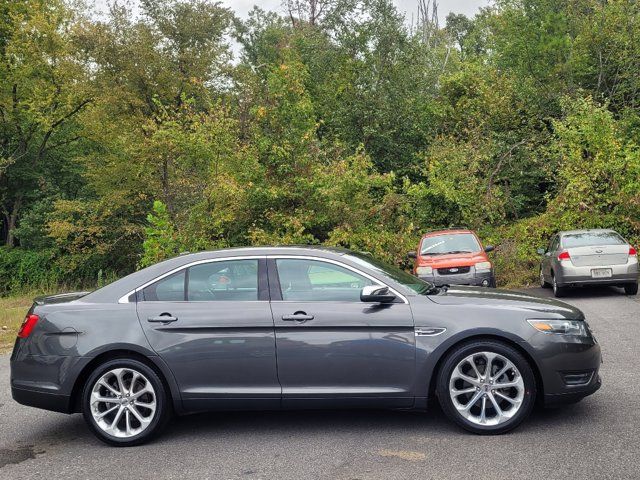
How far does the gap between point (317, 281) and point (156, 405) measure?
1645 mm

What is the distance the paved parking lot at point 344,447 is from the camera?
435 cm

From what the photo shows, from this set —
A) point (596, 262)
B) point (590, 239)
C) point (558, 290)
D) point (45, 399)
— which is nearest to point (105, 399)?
point (45, 399)

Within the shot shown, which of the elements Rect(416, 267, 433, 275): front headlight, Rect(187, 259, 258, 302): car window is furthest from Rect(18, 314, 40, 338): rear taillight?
Rect(416, 267, 433, 275): front headlight

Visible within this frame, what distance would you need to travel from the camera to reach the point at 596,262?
13.4 meters

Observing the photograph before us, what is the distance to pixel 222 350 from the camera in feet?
16.8

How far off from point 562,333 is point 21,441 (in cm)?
460

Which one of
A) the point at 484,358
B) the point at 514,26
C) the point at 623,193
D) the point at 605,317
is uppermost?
the point at 514,26

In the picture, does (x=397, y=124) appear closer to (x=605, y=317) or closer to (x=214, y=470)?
(x=605, y=317)

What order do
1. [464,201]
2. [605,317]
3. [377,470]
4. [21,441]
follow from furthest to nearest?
[464,201], [605,317], [21,441], [377,470]

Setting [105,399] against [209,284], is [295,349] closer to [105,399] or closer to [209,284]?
[209,284]

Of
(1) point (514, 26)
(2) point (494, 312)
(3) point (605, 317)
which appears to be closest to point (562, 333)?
(2) point (494, 312)

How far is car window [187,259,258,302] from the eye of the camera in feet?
17.5

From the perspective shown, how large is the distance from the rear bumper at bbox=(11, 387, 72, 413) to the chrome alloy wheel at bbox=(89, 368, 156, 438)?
230mm

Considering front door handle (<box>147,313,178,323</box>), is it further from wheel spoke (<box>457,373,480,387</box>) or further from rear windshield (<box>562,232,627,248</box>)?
rear windshield (<box>562,232,627,248</box>)
